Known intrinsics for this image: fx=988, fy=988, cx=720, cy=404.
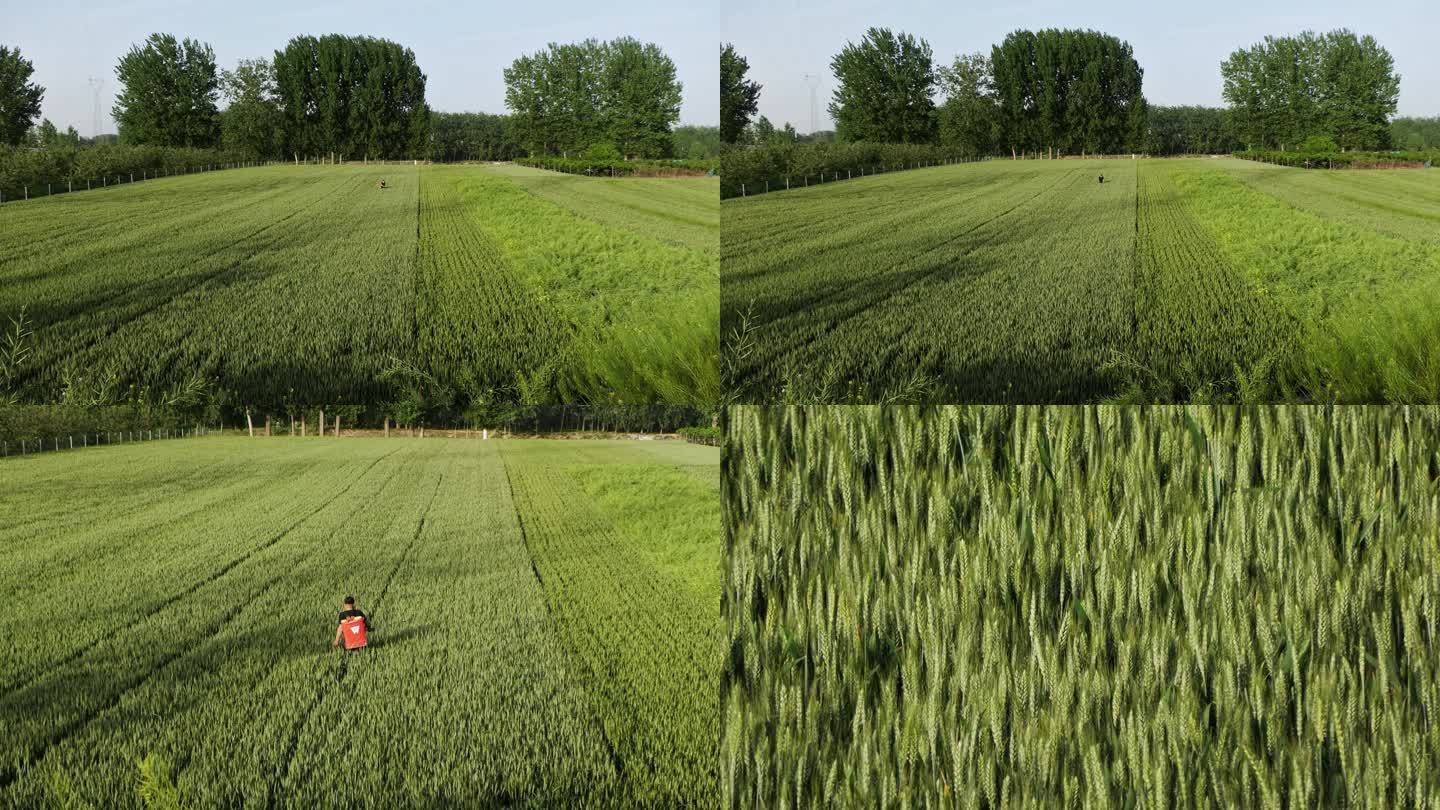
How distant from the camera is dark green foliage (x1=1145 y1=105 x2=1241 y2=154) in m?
2.86

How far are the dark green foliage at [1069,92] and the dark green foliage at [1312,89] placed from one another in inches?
11.2

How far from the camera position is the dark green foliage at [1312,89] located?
9.02ft

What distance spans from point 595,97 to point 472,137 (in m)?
0.33

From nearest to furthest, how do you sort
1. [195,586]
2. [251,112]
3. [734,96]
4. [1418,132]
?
[195,586], [251,112], [734,96], [1418,132]

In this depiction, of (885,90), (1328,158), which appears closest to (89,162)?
(885,90)

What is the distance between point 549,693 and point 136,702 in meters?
0.89

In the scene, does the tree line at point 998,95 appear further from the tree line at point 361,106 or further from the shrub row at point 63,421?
the shrub row at point 63,421

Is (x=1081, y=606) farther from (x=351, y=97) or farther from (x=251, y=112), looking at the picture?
(x=251, y=112)

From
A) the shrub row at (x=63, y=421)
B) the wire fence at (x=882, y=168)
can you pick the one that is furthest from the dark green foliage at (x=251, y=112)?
the wire fence at (x=882, y=168)

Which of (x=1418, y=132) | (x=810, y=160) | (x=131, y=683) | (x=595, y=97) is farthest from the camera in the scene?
(x=810, y=160)

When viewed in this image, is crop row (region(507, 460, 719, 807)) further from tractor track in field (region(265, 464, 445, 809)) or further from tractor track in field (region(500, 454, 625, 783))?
tractor track in field (region(265, 464, 445, 809))

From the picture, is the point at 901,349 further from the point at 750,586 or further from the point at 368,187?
the point at 368,187

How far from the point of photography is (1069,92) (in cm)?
285

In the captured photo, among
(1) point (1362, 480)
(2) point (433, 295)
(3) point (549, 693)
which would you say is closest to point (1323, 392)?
(1) point (1362, 480)
